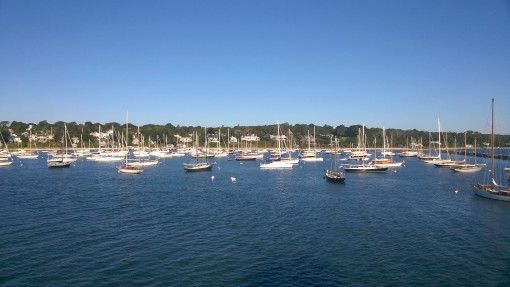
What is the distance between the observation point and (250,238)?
109 ft

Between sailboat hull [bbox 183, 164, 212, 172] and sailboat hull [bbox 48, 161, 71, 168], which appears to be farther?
sailboat hull [bbox 48, 161, 71, 168]

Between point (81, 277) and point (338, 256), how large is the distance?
16.3 metres

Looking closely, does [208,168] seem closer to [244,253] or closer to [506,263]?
[244,253]

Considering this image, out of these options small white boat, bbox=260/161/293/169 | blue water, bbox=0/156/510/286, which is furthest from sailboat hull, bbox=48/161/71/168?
small white boat, bbox=260/161/293/169

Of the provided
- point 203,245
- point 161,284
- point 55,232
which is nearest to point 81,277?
point 161,284

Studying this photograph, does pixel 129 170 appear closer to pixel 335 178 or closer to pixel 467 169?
pixel 335 178

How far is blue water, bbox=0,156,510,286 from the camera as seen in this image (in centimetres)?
2511

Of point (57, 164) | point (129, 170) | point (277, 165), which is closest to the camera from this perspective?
point (129, 170)

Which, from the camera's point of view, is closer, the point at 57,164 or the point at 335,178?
the point at 335,178

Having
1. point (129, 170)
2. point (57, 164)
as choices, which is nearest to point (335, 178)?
point (129, 170)

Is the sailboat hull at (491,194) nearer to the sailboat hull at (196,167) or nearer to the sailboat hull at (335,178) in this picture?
the sailboat hull at (335,178)

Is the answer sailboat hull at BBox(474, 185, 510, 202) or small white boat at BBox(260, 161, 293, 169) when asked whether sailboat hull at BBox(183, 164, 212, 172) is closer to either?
small white boat at BBox(260, 161, 293, 169)

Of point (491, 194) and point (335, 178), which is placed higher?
point (335, 178)

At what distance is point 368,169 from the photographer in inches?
3632
